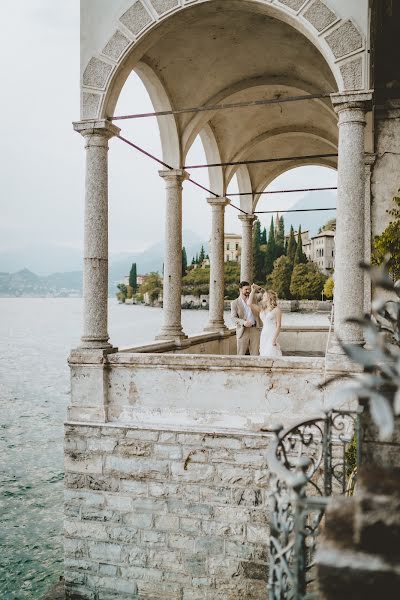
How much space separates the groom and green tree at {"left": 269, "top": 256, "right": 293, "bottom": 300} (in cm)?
4452

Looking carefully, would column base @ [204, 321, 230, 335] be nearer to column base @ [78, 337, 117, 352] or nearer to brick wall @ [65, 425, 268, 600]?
column base @ [78, 337, 117, 352]

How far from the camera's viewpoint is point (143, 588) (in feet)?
20.8

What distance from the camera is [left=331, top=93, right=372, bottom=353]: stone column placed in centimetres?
572

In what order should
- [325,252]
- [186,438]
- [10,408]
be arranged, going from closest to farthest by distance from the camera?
[186,438], [10,408], [325,252]

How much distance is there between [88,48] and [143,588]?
6112 mm

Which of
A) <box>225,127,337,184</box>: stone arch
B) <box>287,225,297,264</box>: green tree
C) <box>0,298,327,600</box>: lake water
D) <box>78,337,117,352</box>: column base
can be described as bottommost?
<box>0,298,327,600</box>: lake water

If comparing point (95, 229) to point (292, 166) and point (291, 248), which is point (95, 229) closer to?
point (292, 166)

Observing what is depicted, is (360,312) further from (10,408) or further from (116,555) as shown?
(10,408)

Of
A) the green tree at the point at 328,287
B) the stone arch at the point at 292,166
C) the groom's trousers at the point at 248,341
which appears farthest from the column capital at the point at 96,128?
the green tree at the point at 328,287

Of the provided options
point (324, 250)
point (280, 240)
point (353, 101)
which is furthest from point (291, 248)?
point (353, 101)

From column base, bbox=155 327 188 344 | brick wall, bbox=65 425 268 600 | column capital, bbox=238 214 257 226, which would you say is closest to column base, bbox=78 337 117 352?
brick wall, bbox=65 425 268 600

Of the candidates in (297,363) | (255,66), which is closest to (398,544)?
(297,363)

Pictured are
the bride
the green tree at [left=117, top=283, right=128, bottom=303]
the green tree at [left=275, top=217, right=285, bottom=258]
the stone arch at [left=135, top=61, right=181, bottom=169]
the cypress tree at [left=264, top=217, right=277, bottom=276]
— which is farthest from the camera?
the green tree at [left=117, top=283, right=128, bottom=303]

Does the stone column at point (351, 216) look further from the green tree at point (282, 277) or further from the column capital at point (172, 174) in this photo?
the green tree at point (282, 277)
